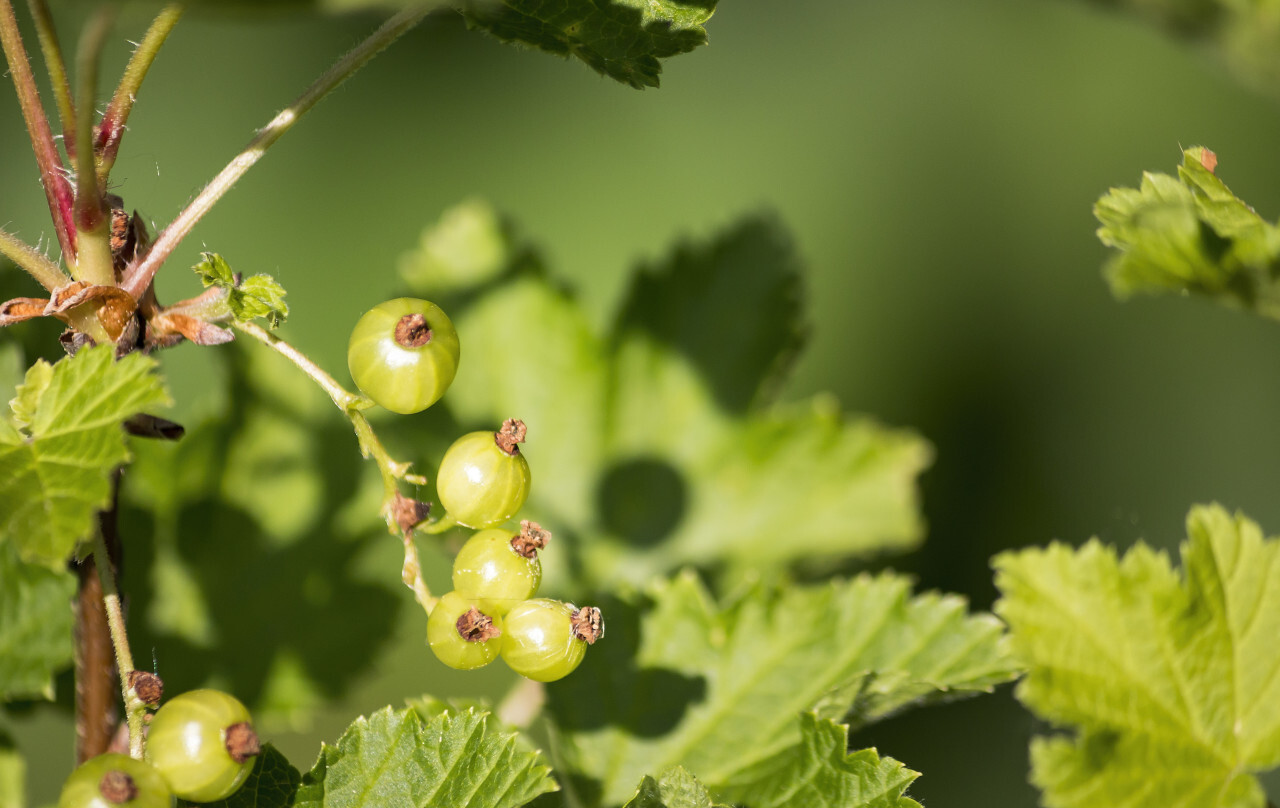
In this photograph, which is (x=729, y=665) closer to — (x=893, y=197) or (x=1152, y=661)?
(x=1152, y=661)

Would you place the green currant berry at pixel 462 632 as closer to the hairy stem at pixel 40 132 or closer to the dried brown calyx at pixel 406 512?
the dried brown calyx at pixel 406 512

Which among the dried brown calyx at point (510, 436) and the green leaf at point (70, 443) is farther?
the dried brown calyx at point (510, 436)

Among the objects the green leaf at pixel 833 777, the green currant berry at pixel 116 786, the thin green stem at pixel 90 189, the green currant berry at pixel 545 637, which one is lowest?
the green leaf at pixel 833 777

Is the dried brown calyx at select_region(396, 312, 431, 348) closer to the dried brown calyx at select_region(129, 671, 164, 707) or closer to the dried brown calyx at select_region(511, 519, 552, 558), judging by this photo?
the dried brown calyx at select_region(511, 519, 552, 558)

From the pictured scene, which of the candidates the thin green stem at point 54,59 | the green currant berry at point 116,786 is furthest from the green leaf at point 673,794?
the thin green stem at point 54,59

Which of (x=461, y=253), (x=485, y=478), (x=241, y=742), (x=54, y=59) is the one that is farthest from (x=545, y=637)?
(x=461, y=253)

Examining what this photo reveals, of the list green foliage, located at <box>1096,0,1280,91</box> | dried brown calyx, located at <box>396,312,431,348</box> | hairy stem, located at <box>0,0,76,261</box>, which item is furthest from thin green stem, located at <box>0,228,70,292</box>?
green foliage, located at <box>1096,0,1280,91</box>

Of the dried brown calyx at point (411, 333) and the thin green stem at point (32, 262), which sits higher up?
the thin green stem at point (32, 262)
